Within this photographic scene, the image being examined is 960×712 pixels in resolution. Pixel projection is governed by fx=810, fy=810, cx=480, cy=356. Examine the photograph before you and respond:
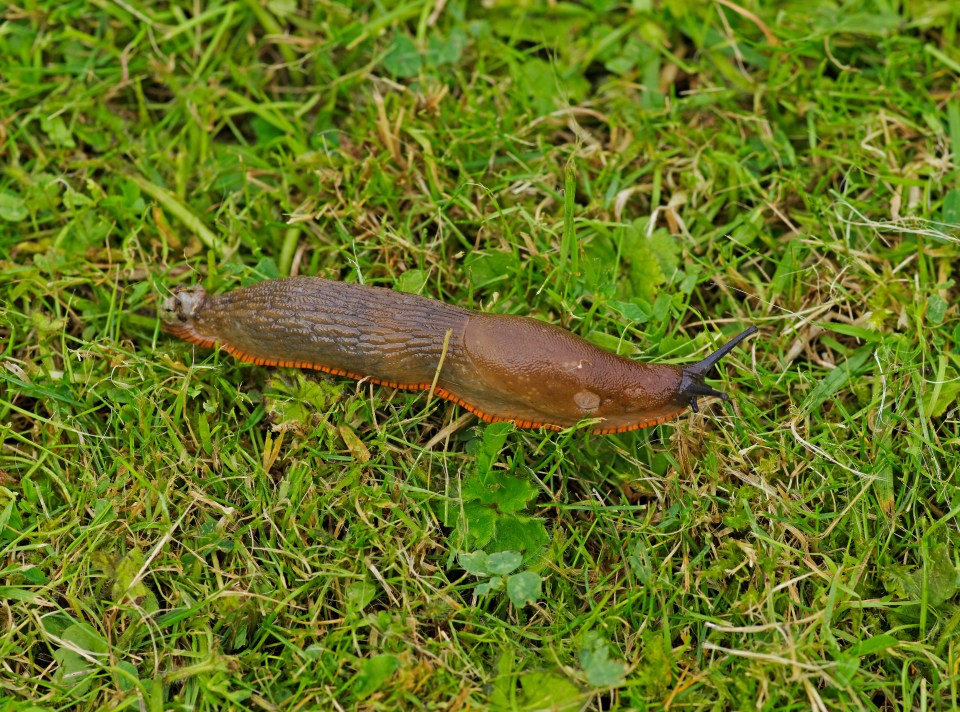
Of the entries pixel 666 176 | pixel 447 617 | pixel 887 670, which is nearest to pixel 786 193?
pixel 666 176

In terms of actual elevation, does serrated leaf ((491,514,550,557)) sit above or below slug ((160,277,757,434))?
below

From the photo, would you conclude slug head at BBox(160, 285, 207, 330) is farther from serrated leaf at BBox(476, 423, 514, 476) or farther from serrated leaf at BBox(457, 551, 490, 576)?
→ serrated leaf at BBox(457, 551, 490, 576)

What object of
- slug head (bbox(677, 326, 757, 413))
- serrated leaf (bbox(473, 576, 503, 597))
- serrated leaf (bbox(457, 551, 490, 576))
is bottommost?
serrated leaf (bbox(473, 576, 503, 597))

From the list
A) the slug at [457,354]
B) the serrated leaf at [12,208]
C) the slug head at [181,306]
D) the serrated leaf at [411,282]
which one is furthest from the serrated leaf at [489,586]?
the serrated leaf at [12,208]

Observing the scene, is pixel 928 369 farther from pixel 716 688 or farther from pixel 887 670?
pixel 716 688

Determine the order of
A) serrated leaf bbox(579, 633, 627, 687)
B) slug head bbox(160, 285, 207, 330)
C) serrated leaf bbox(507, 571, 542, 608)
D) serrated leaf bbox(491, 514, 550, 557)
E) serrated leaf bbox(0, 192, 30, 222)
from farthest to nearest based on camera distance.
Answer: serrated leaf bbox(0, 192, 30, 222) → slug head bbox(160, 285, 207, 330) → serrated leaf bbox(491, 514, 550, 557) → serrated leaf bbox(507, 571, 542, 608) → serrated leaf bbox(579, 633, 627, 687)

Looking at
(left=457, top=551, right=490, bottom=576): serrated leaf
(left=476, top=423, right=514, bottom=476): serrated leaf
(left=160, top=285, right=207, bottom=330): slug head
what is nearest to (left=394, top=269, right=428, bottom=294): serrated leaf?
(left=476, top=423, right=514, bottom=476): serrated leaf

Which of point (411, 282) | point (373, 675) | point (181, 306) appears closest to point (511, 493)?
point (373, 675)

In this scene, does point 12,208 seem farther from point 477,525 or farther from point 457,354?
point 477,525
